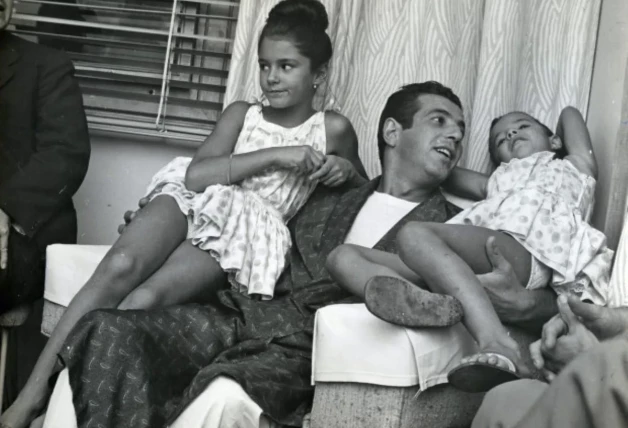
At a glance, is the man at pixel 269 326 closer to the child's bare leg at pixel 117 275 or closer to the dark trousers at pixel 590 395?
the child's bare leg at pixel 117 275

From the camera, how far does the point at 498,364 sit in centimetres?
174

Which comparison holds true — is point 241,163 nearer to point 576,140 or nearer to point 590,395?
point 576,140

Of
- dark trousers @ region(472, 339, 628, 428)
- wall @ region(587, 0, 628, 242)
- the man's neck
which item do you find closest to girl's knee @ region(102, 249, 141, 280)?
the man's neck

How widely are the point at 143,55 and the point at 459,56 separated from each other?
1.22 m

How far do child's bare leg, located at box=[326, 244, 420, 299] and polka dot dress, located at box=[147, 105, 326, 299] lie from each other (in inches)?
13.5

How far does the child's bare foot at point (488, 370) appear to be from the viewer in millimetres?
1738

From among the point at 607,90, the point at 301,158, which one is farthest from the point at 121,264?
the point at 607,90

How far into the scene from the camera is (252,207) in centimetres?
263

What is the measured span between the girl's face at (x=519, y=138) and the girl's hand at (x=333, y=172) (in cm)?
48

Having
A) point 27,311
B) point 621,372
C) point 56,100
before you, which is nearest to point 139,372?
point 27,311

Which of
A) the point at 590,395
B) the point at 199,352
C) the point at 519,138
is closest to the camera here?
the point at 590,395

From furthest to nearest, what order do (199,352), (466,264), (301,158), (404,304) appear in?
1. (301,158)
2. (199,352)
3. (466,264)
4. (404,304)

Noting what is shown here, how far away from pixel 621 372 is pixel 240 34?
2366 millimetres

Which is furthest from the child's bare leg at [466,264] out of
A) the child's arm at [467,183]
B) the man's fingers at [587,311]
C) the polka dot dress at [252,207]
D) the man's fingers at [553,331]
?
the polka dot dress at [252,207]
